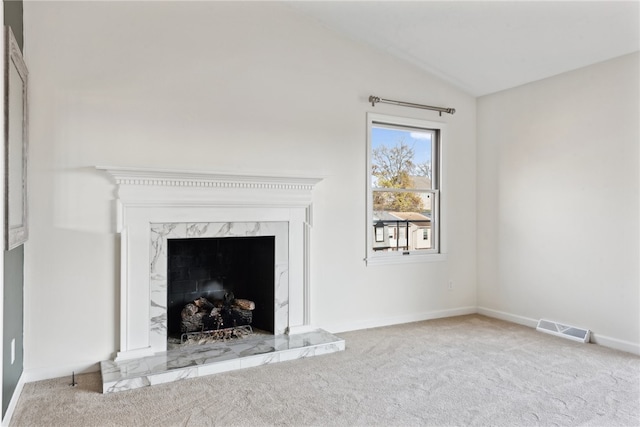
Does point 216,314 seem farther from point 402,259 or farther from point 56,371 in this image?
point 402,259

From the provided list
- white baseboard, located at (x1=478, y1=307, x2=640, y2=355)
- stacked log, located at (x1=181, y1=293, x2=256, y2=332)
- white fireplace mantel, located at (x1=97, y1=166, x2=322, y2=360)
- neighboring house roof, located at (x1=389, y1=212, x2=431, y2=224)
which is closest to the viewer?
white fireplace mantel, located at (x1=97, y1=166, x2=322, y2=360)

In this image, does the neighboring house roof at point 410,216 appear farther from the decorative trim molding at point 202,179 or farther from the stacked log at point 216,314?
the stacked log at point 216,314

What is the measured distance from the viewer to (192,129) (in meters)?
3.55

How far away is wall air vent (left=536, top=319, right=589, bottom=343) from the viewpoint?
389 centimetres

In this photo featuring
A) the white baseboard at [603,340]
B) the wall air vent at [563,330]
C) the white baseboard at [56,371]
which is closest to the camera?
the white baseboard at [56,371]

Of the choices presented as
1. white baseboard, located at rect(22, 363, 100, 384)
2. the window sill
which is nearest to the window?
the window sill

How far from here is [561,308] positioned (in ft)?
13.7

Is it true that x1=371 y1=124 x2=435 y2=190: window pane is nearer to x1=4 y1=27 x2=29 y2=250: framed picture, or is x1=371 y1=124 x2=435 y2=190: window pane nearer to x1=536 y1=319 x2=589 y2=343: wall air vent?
x1=536 y1=319 x2=589 y2=343: wall air vent

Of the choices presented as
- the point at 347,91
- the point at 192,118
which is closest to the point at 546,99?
the point at 347,91

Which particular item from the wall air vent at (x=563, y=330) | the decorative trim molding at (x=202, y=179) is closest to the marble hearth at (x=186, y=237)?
the decorative trim molding at (x=202, y=179)

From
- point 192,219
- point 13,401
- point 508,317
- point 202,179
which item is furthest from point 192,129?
point 508,317

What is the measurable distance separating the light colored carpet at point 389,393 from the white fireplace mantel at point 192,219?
0.53 meters

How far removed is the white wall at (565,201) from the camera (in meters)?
3.66

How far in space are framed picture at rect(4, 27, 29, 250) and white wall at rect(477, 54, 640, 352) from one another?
4.30m
